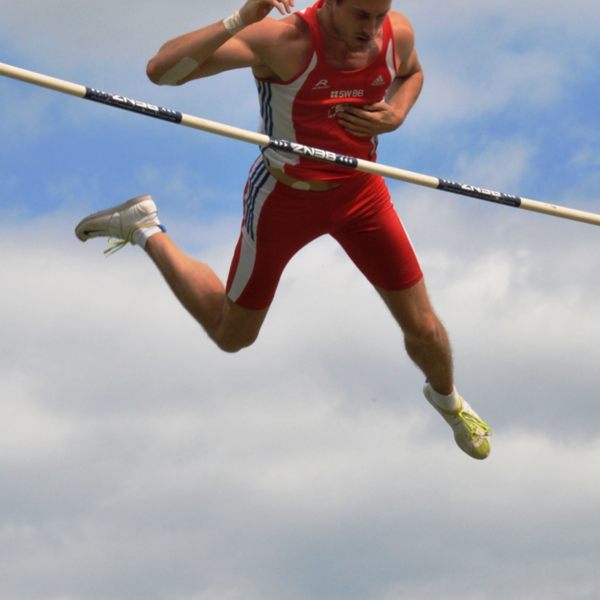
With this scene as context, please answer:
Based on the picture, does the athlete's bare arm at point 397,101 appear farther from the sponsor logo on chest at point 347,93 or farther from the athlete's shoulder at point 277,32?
the athlete's shoulder at point 277,32

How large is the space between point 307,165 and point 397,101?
91 cm

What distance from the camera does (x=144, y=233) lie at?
10.6m

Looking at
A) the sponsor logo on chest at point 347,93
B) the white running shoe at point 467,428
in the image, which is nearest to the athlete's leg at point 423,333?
Result: the white running shoe at point 467,428

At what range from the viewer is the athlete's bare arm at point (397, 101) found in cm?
917

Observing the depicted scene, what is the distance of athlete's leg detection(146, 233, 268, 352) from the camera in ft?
33.6

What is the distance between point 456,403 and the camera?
10938 millimetres

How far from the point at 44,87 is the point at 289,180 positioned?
2.20 m

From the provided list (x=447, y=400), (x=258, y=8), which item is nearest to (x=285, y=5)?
(x=258, y=8)

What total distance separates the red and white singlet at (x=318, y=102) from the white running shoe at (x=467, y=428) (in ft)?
9.09

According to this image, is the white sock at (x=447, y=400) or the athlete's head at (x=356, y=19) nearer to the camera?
the athlete's head at (x=356, y=19)

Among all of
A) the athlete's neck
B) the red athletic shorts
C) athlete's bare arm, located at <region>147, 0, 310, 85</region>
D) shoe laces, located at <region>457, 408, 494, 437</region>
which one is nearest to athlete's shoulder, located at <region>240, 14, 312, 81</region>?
athlete's bare arm, located at <region>147, 0, 310, 85</region>

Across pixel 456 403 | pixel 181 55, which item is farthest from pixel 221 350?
A: pixel 181 55

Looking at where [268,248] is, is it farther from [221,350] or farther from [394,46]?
[394,46]

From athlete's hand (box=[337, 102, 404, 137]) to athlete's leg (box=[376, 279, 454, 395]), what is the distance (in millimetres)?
1406
